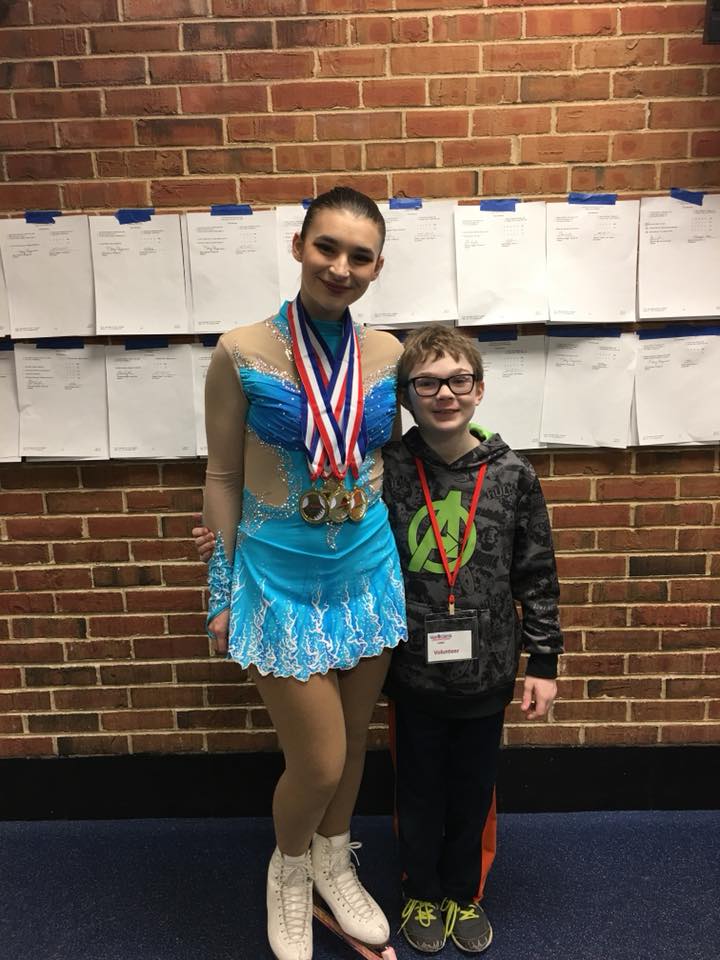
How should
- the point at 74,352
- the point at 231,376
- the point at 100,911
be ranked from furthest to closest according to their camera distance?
the point at 74,352
the point at 100,911
the point at 231,376

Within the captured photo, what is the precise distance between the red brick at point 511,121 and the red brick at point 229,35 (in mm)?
610

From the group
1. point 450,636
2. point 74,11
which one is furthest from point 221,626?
point 74,11

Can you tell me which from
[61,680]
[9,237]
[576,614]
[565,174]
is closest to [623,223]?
[565,174]

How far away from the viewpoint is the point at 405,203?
1.94m

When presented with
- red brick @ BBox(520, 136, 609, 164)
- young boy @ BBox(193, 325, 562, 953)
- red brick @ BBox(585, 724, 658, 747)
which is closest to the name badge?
young boy @ BBox(193, 325, 562, 953)

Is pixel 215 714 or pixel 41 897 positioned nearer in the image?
pixel 41 897

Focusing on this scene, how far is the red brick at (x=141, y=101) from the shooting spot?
6.24 ft

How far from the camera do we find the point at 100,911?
187 centimetres

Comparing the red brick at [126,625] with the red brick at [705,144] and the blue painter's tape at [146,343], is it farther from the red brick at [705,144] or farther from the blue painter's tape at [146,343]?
the red brick at [705,144]

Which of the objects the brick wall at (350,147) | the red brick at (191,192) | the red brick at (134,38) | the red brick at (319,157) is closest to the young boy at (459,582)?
the brick wall at (350,147)

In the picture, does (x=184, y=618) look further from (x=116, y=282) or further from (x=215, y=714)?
(x=116, y=282)

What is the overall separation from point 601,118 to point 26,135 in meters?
1.61

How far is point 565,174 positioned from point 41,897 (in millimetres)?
2513

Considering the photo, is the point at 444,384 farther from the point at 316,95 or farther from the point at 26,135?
the point at 26,135
